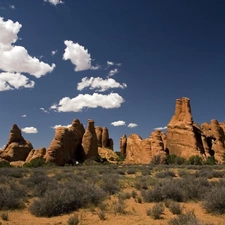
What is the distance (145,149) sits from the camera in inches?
2277

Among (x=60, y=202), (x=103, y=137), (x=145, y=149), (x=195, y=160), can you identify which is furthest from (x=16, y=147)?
(x=60, y=202)

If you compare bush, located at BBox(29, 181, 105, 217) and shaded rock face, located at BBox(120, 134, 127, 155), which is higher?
shaded rock face, located at BBox(120, 134, 127, 155)

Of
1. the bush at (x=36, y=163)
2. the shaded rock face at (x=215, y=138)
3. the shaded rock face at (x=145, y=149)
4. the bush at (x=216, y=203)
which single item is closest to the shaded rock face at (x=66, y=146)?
the bush at (x=36, y=163)

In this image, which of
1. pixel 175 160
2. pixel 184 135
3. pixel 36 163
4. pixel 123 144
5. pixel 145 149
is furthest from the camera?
pixel 123 144

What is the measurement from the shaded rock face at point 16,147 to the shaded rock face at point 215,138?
150 feet

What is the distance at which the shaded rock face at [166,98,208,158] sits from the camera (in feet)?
191

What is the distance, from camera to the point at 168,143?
63.2 metres

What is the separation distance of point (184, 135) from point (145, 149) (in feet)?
32.8

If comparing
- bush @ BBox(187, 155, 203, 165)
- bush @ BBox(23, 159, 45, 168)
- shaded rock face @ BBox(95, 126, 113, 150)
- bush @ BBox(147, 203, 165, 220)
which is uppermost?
shaded rock face @ BBox(95, 126, 113, 150)

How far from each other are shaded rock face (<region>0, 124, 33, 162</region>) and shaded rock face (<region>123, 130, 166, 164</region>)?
25.1m

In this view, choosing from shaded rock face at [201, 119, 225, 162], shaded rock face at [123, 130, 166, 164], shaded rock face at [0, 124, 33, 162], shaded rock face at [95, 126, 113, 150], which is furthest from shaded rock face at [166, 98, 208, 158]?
shaded rock face at [95, 126, 113, 150]

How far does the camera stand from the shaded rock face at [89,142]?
59156mm

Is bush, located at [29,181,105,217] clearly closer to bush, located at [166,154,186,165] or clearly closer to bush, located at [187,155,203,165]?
bush, located at [166,154,186,165]

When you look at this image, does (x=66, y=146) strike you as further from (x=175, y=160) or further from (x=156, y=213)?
(x=156, y=213)
